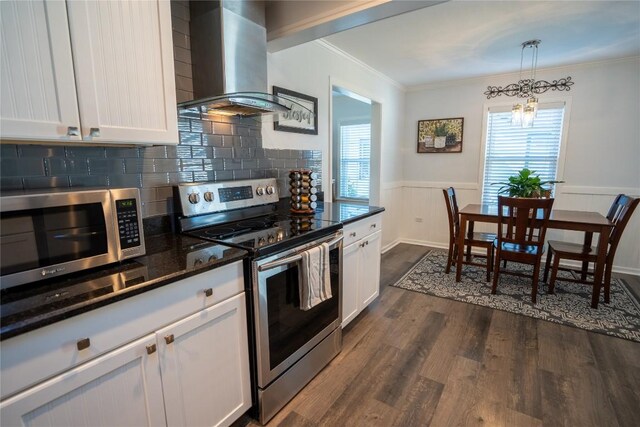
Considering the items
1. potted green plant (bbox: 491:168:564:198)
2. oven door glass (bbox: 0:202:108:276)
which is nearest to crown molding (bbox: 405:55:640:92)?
potted green plant (bbox: 491:168:564:198)

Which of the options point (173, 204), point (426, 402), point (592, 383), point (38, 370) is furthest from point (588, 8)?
point (38, 370)

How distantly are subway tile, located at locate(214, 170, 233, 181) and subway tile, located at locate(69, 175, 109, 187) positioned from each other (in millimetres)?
619

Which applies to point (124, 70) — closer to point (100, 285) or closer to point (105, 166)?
point (105, 166)

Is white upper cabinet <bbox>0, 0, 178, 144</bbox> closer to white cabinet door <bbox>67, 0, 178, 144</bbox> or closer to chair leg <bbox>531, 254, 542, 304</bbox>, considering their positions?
white cabinet door <bbox>67, 0, 178, 144</bbox>

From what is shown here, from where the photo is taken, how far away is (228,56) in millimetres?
1670

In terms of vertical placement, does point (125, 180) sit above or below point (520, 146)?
below

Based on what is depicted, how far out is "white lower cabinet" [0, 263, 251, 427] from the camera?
35.2 inches

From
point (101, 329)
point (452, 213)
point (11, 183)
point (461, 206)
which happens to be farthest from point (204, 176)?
point (461, 206)

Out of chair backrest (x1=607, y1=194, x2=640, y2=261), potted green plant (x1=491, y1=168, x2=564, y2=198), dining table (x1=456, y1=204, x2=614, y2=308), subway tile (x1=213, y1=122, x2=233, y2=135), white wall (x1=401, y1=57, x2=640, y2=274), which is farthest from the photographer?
white wall (x1=401, y1=57, x2=640, y2=274)

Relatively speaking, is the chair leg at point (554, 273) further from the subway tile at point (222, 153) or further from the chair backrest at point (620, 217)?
the subway tile at point (222, 153)

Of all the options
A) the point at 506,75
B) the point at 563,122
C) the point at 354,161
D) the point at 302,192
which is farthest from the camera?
the point at 354,161

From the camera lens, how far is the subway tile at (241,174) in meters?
2.10

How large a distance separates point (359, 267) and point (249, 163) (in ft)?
3.65

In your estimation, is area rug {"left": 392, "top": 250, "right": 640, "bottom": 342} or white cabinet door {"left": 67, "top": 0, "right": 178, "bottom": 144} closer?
white cabinet door {"left": 67, "top": 0, "right": 178, "bottom": 144}
